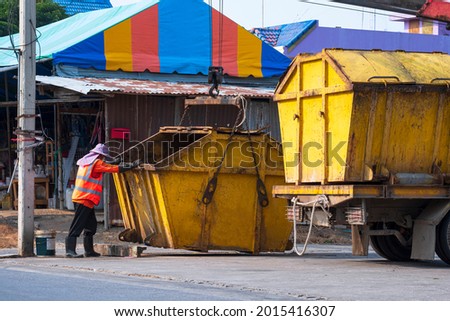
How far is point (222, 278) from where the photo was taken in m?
11.4

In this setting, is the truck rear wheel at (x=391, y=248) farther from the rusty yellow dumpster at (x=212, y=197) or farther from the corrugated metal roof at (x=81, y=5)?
the corrugated metal roof at (x=81, y=5)

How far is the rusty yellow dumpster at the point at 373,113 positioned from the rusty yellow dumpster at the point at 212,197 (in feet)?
5.32

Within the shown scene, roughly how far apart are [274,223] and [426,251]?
278 centimetres

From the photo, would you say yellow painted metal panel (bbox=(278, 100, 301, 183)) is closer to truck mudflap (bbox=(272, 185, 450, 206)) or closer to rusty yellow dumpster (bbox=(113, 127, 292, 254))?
truck mudflap (bbox=(272, 185, 450, 206))

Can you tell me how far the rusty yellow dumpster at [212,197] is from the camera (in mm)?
14555

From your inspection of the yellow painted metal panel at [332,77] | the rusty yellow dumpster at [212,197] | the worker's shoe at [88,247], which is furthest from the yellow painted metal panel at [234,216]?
the yellow painted metal panel at [332,77]

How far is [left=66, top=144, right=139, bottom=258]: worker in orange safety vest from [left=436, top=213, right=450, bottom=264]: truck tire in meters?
4.42

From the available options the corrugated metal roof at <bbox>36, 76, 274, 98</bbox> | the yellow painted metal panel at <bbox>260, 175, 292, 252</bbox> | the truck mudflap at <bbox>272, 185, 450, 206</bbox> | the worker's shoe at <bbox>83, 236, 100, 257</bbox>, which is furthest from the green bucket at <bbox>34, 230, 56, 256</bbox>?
the truck mudflap at <bbox>272, 185, 450, 206</bbox>

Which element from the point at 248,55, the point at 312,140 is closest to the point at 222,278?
the point at 312,140

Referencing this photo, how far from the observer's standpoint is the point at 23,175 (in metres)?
15.0

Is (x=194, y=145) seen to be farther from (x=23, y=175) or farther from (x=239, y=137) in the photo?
(x=23, y=175)

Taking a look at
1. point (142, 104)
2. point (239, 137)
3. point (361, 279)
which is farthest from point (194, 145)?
point (142, 104)

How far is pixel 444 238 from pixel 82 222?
5157mm

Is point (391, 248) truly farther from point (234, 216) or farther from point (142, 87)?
point (142, 87)
